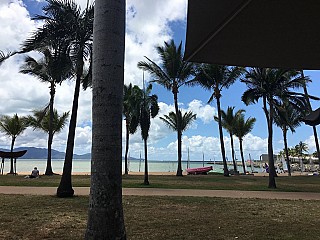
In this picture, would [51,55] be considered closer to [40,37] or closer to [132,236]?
[40,37]

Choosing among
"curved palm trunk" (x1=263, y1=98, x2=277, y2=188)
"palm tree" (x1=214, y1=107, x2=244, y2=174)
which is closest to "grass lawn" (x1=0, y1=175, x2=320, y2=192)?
"curved palm trunk" (x1=263, y1=98, x2=277, y2=188)

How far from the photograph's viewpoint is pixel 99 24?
3436 mm

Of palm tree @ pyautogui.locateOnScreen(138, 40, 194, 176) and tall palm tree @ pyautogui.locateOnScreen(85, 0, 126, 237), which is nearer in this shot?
tall palm tree @ pyautogui.locateOnScreen(85, 0, 126, 237)

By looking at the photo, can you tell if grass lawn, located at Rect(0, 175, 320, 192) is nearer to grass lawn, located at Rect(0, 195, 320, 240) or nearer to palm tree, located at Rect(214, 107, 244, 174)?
grass lawn, located at Rect(0, 195, 320, 240)

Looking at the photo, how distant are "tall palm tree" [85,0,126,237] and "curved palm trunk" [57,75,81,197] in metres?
7.38

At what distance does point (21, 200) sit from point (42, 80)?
15.7 m

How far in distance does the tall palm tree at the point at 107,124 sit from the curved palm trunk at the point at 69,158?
290 inches

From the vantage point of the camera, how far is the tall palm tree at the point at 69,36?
32.6 feet

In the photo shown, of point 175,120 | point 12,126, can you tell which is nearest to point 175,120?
point 175,120

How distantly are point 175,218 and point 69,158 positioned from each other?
5.05 meters

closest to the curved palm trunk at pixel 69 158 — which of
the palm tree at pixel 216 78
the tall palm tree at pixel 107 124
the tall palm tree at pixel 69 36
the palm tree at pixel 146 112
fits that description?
the tall palm tree at pixel 69 36

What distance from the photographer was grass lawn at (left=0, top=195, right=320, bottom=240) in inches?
213

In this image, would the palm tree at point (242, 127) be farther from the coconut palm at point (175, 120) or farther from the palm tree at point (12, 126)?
the palm tree at point (12, 126)

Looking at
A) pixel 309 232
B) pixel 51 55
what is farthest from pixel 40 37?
pixel 309 232
